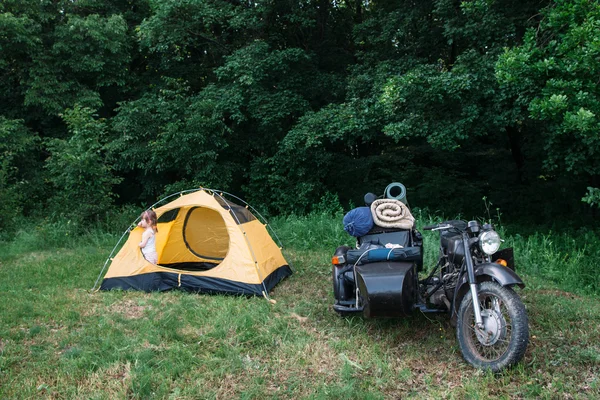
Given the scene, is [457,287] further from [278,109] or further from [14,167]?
[14,167]

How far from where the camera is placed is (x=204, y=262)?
22.2ft

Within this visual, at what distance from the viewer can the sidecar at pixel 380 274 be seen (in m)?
3.59

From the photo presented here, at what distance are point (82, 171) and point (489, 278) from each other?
8.13 meters

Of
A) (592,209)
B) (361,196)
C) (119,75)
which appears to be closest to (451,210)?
(361,196)

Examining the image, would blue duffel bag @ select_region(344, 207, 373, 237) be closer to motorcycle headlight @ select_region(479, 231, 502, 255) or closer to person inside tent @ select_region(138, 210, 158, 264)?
motorcycle headlight @ select_region(479, 231, 502, 255)

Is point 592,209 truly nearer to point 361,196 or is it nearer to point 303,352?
point 361,196

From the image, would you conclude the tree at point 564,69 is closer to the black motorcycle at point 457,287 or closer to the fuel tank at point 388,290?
the black motorcycle at point 457,287

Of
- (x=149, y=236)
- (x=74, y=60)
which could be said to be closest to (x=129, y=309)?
(x=149, y=236)

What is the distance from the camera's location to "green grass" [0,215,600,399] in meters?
3.24

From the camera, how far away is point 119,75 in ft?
37.7

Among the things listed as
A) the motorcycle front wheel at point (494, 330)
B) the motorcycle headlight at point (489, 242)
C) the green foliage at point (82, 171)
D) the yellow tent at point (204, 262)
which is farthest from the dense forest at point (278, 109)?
the motorcycle front wheel at point (494, 330)

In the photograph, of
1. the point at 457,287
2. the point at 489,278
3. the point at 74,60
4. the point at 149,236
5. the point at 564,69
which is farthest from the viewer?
the point at 74,60

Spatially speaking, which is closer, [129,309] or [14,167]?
[129,309]

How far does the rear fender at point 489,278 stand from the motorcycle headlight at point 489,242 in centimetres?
11
